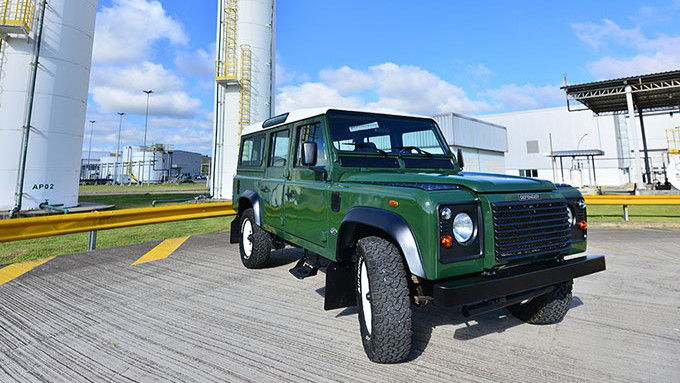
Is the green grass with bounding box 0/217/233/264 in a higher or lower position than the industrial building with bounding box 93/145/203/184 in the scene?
lower

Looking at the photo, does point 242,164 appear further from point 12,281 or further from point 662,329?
point 662,329

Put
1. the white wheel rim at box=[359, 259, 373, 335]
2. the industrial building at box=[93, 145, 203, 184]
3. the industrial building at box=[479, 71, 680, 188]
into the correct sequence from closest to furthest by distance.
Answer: the white wheel rim at box=[359, 259, 373, 335] → the industrial building at box=[479, 71, 680, 188] → the industrial building at box=[93, 145, 203, 184]

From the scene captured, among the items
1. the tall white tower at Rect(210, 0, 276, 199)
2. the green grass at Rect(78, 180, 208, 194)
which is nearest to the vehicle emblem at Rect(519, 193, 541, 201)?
the tall white tower at Rect(210, 0, 276, 199)

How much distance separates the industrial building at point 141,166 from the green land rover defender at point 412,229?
67678 mm

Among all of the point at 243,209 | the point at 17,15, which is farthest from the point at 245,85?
the point at 243,209

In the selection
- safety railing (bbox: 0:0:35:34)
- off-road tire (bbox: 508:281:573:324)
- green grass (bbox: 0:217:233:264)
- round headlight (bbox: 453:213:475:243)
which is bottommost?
off-road tire (bbox: 508:281:573:324)

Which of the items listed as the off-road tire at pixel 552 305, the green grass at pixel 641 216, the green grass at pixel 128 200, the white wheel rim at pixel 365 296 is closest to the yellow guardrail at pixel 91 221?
A: the white wheel rim at pixel 365 296

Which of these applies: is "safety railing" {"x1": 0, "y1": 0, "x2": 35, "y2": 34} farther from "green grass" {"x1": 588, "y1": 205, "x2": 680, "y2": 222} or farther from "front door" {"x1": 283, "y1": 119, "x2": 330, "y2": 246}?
"green grass" {"x1": 588, "y1": 205, "x2": 680, "y2": 222}

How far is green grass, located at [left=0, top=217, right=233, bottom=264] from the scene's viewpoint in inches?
246

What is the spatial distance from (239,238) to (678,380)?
17.4 ft

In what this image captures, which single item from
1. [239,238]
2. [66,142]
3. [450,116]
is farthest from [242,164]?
[450,116]

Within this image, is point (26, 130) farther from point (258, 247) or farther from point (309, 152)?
point (309, 152)

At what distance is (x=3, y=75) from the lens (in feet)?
36.3

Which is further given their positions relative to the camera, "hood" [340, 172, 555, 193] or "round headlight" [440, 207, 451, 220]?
"hood" [340, 172, 555, 193]
